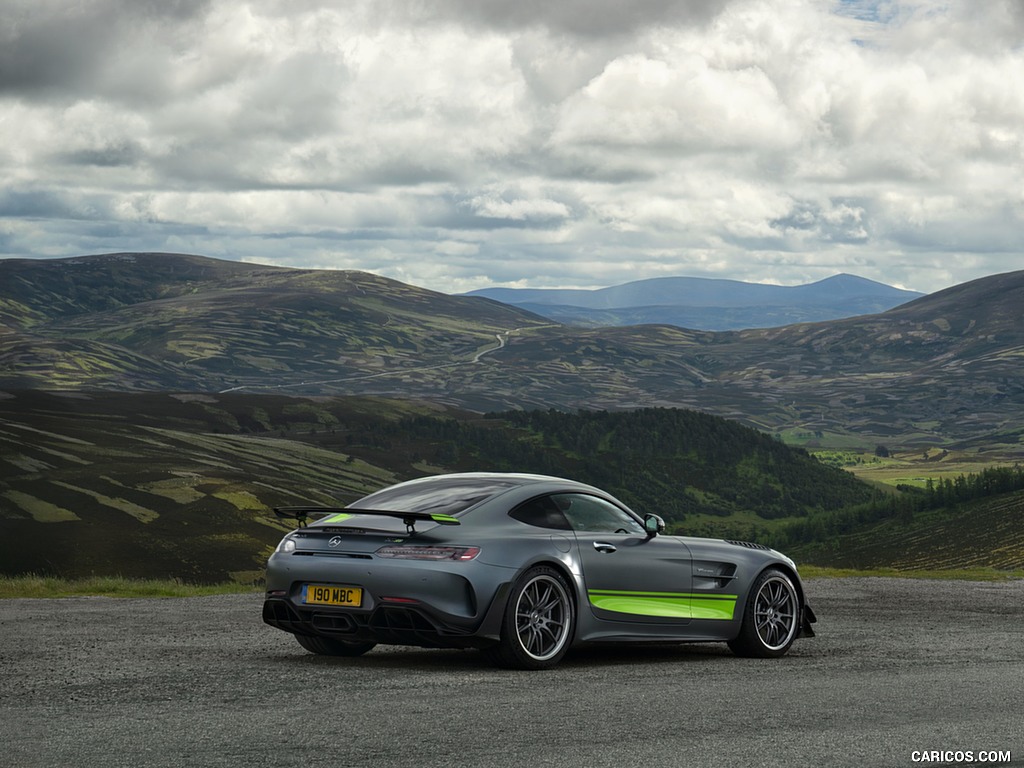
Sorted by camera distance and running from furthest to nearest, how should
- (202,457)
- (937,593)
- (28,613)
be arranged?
(202,457) < (937,593) < (28,613)

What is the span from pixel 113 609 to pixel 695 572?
372 inches

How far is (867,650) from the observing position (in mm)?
14102

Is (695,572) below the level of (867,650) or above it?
above

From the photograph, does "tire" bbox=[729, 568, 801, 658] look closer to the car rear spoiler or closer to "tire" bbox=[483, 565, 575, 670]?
"tire" bbox=[483, 565, 575, 670]

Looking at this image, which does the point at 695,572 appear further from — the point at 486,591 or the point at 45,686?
the point at 45,686

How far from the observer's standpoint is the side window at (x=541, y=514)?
472 inches

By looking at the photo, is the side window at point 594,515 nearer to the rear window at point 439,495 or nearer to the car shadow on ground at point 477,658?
the rear window at point 439,495

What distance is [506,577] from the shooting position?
11234 millimetres

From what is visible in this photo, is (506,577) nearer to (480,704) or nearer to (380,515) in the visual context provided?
(380,515)

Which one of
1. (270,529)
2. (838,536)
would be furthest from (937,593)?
(838,536)

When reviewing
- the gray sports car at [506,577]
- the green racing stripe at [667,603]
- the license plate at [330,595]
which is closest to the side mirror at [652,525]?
the gray sports car at [506,577]

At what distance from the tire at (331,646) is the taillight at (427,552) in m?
1.73

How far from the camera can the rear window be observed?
12000 millimetres

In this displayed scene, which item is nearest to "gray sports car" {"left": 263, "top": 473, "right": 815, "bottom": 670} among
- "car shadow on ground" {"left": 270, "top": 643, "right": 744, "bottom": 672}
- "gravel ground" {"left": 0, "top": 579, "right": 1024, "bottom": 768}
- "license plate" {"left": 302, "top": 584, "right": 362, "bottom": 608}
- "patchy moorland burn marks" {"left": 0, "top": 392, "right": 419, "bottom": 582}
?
"license plate" {"left": 302, "top": 584, "right": 362, "bottom": 608}
